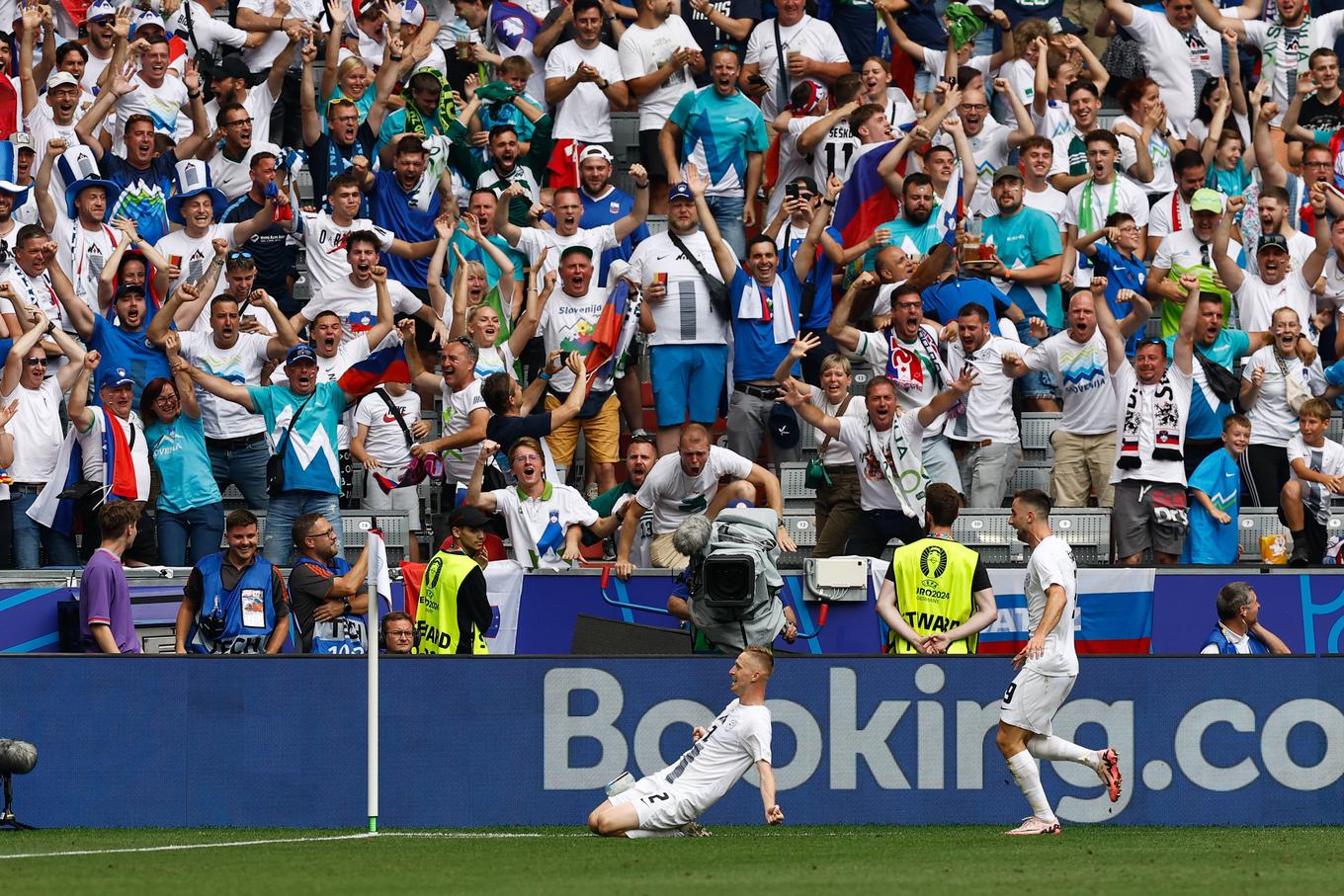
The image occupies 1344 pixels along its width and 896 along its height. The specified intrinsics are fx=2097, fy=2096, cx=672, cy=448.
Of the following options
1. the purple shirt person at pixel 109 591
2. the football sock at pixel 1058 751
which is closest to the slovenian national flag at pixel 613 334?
the purple shirt person at pixel 109 591

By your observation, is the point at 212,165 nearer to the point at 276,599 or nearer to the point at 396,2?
the point at 396,2

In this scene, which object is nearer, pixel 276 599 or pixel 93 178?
pixel 276 599

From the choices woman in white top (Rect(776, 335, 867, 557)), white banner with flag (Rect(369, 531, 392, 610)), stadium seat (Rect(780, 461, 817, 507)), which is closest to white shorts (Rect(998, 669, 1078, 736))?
white banner with flag (Rect(369, 531, 392, 610))

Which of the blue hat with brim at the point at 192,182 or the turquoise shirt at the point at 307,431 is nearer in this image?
the turquoise shirt at the point at 307,431

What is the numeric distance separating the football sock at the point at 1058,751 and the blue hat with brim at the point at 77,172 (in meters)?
Answer: 9.52

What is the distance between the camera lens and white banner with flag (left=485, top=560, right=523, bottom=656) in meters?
15.3

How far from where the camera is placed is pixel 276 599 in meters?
14.5

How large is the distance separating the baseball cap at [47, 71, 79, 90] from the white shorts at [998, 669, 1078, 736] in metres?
10.4

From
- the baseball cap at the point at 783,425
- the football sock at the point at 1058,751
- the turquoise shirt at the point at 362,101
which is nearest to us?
the football sock at the point at 1058,751

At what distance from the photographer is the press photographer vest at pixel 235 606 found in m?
14.3

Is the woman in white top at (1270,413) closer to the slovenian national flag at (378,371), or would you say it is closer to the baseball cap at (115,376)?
the slovenian national flag at (378,371)

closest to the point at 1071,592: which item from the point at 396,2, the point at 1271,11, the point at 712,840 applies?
the point at 712,840

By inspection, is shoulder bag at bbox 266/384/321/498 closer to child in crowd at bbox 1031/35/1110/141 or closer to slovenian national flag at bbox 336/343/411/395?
slovenian national flag at bbox 336/343/411/395

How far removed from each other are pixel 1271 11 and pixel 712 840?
14.2m
